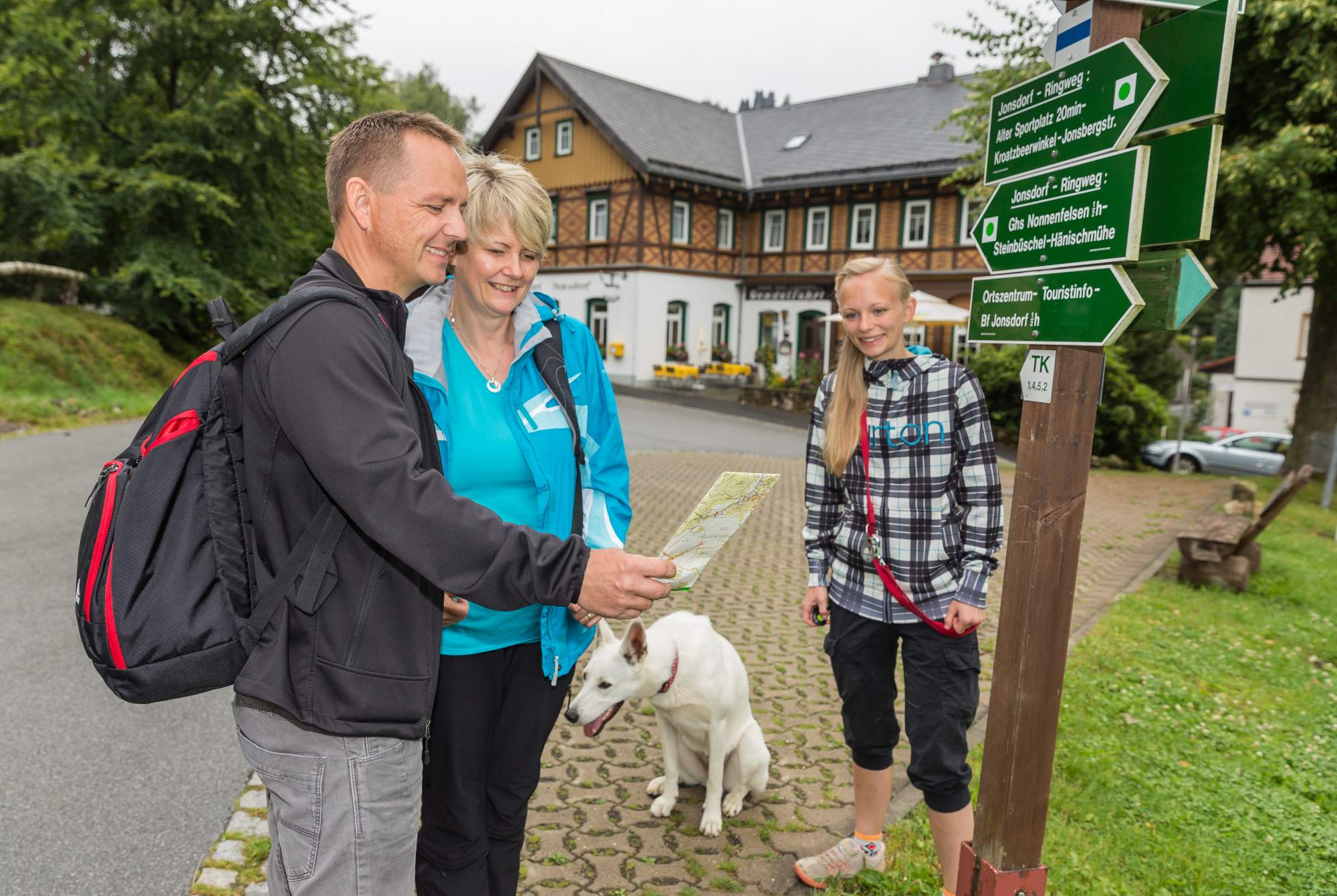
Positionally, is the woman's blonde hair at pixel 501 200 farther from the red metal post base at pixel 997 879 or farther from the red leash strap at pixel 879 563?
the red metal post base at pixel 997 879

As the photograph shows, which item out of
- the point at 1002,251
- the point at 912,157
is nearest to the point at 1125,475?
the point at 912,157

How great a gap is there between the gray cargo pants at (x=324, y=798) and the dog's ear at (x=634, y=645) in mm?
1576

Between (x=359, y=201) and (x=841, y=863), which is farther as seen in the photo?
(x=841, y=863)

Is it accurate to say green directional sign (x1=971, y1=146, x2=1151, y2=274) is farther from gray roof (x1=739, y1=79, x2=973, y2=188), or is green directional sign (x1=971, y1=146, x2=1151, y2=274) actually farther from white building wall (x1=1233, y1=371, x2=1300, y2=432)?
white building wall (x1=1233, y1=371, x2=1300, y2=432)

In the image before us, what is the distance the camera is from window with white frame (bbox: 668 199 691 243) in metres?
29.7

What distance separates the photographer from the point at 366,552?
166 cm

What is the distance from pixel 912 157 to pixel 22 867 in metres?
28.8

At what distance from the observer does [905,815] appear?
383 cm

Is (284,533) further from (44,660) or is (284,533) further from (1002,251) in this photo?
(44,660)

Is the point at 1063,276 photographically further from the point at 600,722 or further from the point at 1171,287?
the point at 600,722

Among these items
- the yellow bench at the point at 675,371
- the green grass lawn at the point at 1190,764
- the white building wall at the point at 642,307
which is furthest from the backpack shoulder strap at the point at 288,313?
the white building wall at the point at 642,307

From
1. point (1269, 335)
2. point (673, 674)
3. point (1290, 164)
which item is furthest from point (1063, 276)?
point (1269, 335)

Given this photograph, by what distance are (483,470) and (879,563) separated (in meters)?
1.40

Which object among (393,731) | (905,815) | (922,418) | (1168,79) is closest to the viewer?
(393,731)
